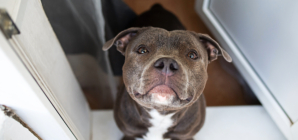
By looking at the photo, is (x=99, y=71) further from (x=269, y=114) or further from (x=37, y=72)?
(x=269, y=114)

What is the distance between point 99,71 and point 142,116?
0.67 m

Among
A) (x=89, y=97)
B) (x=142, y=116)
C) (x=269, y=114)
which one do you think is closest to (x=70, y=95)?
(x=142, y=116)

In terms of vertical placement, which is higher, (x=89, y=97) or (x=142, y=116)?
(x=142, y=116)

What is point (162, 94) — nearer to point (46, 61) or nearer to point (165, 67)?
point (165, 67)

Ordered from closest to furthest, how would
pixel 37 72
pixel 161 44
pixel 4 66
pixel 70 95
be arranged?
pixel 4 66 < pixel 37 72 < pixel 161 44 < pixel 70 95

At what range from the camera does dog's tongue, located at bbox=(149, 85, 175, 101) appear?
3.46 feet

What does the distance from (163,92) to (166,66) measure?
123 millimetres

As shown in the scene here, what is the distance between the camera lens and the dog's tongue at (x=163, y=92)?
1054mm

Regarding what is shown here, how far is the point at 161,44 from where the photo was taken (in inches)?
47.7

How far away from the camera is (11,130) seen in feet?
3.21

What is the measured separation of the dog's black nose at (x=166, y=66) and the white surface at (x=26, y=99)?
1.64ft

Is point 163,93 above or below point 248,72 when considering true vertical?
above

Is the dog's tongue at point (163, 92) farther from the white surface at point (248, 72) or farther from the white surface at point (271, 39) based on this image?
the white surface at point (248, 72)

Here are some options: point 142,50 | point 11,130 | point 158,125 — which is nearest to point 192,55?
point 142,50
